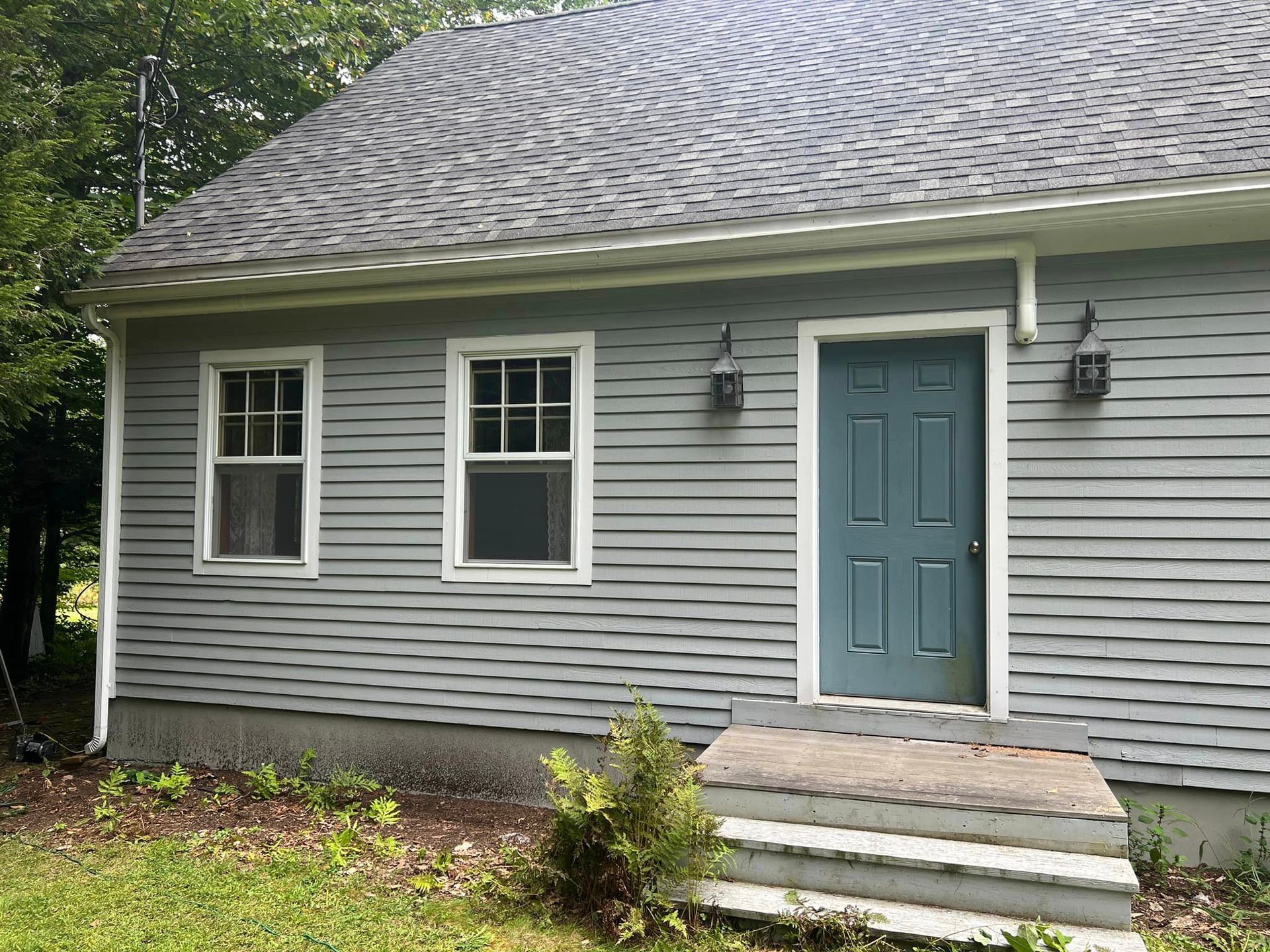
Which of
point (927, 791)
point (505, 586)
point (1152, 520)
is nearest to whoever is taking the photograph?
point (927, 791)

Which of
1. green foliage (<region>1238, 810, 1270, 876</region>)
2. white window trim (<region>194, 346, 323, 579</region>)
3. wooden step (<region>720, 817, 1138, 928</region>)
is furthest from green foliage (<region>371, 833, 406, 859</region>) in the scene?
green foliage (<region>1238, 810, 1270, 876</region>)

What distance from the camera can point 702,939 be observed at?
3.13 meters

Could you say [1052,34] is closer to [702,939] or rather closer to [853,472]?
[853,472]

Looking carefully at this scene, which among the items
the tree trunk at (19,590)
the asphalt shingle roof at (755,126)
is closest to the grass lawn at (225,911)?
the asphalt shingle roof at (755,126)

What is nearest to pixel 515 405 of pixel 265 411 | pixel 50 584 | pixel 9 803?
pixel 265 411

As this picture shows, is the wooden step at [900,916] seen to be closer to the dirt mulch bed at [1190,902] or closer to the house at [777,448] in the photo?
the house at [777,448]

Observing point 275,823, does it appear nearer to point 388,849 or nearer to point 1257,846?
point 388,849

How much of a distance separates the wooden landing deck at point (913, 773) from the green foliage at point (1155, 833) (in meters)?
0.32

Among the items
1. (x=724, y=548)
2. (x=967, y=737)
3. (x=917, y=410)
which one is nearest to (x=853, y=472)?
(x=917, y=410)

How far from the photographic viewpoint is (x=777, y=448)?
15.4ft

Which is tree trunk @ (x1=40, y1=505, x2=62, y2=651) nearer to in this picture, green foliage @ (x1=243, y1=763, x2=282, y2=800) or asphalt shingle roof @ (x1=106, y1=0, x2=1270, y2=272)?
asphalt shingle roof @ (x1=106, y1=0, x2=1270, y2=272)

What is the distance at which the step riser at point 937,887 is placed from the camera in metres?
2.99

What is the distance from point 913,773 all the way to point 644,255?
2.89 meters

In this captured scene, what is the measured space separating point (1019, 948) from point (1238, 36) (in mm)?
5116
